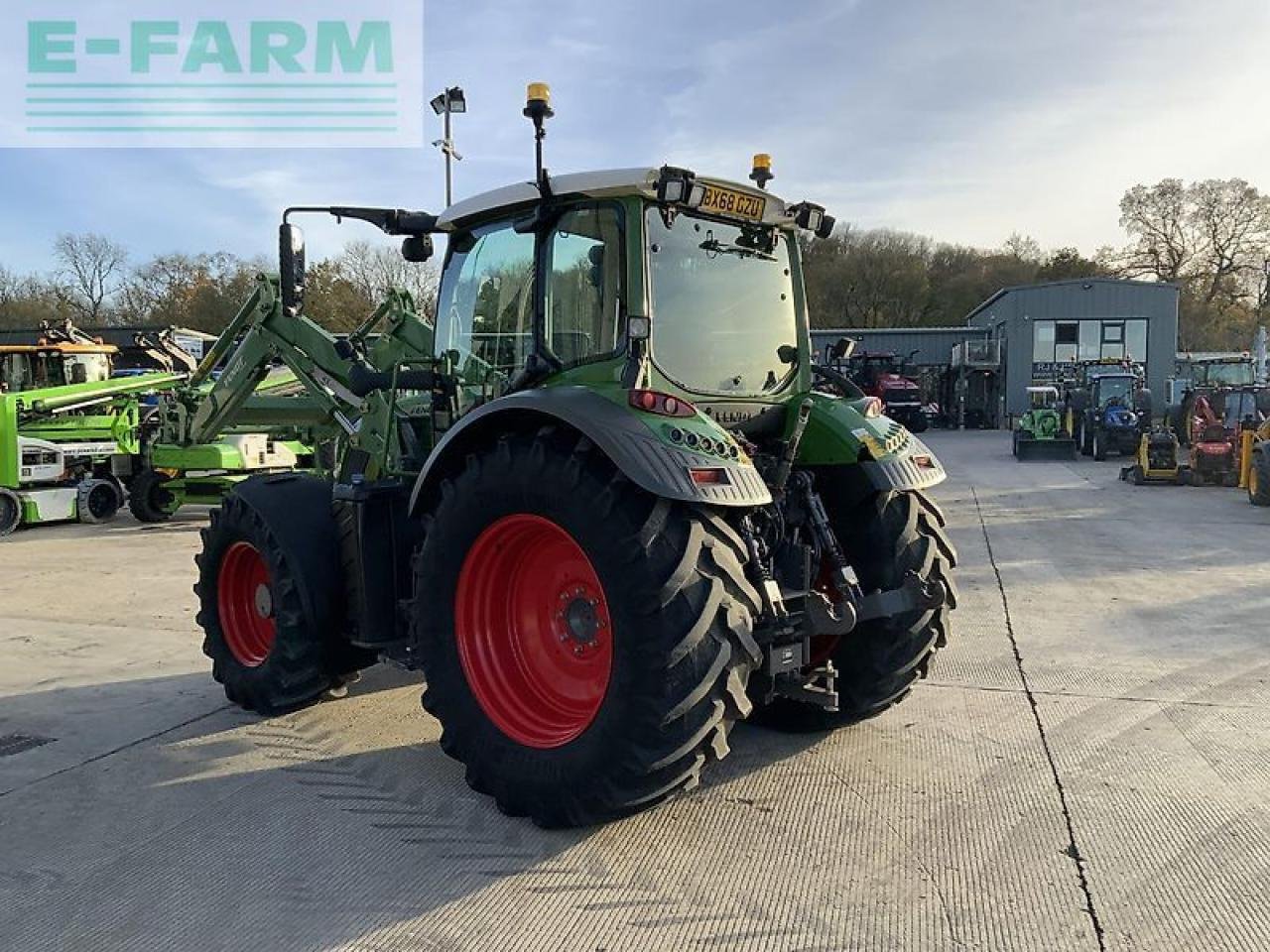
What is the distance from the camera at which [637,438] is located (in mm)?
3328

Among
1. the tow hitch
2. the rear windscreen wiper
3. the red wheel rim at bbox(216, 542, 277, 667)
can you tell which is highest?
the rear windscreen wiper

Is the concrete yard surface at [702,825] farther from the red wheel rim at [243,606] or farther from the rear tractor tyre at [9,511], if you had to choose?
the rear tractor tyre at [9,511]

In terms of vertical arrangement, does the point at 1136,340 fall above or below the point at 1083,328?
below

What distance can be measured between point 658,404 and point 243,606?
120 inches

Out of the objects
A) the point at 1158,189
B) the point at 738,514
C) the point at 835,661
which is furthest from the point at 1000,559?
the point at 1158,189

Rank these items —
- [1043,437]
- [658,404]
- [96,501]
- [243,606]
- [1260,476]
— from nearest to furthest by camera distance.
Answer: [658,404] < [243,606] < [1260,476] < [96,501] < [1043,437]

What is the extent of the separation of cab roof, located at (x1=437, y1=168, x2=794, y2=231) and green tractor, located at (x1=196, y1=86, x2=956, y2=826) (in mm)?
13

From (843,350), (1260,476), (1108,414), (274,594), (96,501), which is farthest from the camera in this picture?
(1108,414)

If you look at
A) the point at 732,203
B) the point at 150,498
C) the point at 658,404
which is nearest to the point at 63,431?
the point at 150,498

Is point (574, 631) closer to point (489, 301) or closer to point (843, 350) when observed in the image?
point (489, 301)

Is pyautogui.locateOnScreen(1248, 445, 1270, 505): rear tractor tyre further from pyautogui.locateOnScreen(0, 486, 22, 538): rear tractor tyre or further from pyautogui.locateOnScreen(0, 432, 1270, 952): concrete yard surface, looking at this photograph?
pyautogui.locateOnScreen(0, 486, 22, 538): rear tractor tyre

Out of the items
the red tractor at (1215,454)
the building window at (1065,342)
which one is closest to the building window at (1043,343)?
the building window at (1065,342)

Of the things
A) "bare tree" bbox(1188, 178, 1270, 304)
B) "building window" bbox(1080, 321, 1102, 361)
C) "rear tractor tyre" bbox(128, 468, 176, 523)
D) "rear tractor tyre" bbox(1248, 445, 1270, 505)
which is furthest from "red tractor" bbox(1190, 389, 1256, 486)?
"bare tree" bbox(1188, 178, 1270, 304)

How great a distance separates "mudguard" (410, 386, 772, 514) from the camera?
3.25 m
